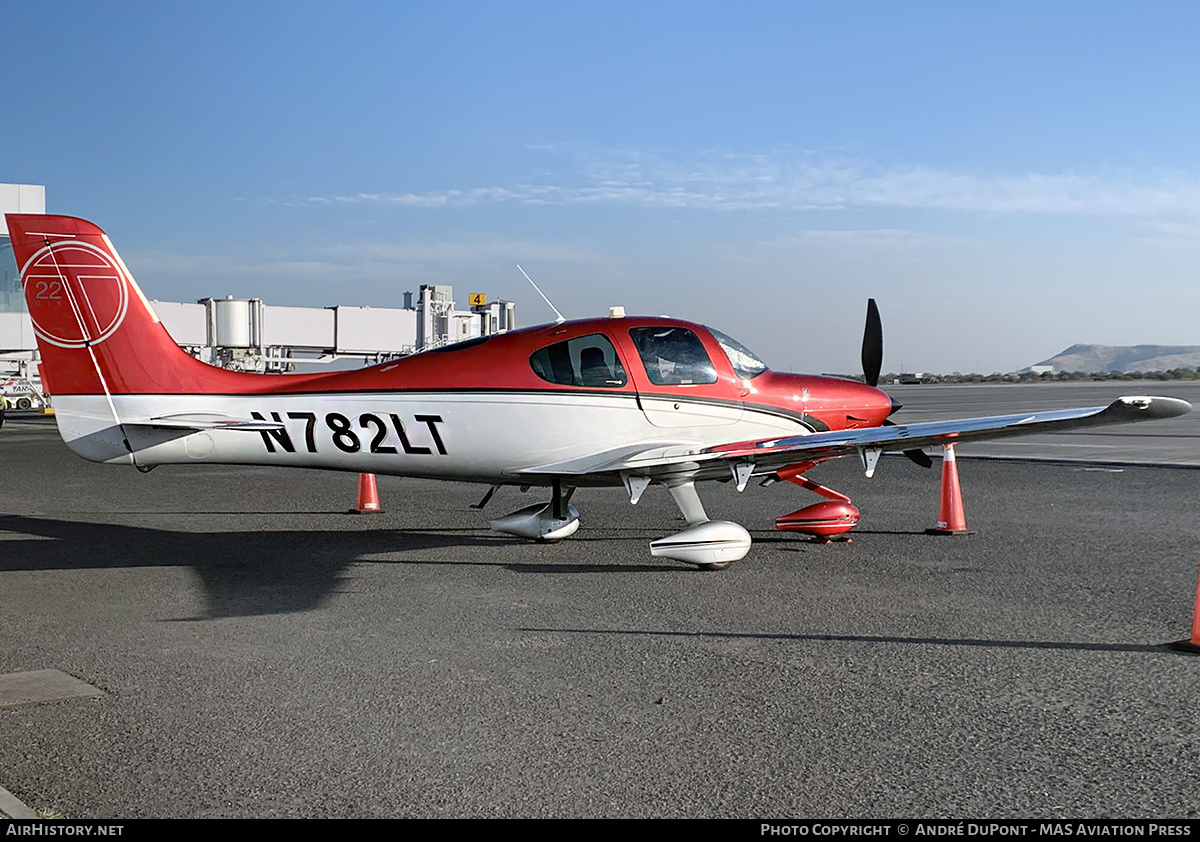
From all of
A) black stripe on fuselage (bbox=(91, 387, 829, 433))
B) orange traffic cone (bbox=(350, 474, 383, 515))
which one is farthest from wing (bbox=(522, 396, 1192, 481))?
orange traffic cone (bbox=(350, 474, 383, 515))

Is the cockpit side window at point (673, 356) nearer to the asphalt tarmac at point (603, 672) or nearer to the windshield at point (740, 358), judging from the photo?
the windshield at point (740, 358)

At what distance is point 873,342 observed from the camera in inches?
479

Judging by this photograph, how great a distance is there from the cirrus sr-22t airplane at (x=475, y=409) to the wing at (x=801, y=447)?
20 millimetres

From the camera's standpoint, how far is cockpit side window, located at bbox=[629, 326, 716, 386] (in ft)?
33.1

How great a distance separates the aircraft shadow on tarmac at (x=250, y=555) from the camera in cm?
843

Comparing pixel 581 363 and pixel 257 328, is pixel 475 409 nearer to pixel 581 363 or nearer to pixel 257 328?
pixel 581 363

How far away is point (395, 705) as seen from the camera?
5.44 m

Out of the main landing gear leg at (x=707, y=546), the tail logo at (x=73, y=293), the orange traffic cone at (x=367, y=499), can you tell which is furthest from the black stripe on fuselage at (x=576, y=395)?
the orange traffic cone at (x=367, y=499)

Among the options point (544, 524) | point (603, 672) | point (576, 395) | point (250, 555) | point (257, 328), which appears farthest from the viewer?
point (257, 328)

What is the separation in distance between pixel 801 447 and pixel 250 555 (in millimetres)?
5366

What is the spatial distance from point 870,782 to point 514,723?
172cm

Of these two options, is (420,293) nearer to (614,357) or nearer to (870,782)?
(614,357)

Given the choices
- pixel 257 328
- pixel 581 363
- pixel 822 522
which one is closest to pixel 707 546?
pixel 822 522

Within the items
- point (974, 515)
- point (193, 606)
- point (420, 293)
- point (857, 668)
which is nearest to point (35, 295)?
point (193, 606)
